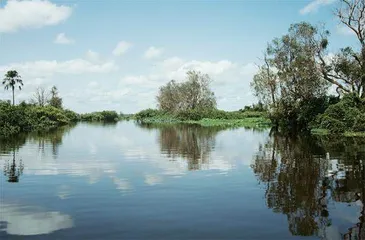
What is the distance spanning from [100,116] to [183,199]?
392 feet

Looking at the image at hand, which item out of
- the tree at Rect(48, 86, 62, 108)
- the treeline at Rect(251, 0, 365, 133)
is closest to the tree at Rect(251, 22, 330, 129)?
the treeline at Rect(251, 0, 365, 133)

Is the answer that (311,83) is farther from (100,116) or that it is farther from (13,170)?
(100,116)

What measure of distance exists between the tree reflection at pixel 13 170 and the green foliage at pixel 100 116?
106981mm

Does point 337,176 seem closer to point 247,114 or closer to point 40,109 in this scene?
point 40,109

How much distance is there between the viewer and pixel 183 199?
10.5 m

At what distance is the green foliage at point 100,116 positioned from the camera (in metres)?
124

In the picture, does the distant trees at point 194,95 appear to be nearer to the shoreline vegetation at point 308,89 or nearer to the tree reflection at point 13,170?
the shoreline vegetation at point 308,89

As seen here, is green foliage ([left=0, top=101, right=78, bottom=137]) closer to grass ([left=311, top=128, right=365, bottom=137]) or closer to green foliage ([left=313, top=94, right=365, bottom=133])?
grass ([left=311, top=128, right=365, bottom=137])

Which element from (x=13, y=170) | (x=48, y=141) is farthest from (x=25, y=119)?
(x=13, y=170)

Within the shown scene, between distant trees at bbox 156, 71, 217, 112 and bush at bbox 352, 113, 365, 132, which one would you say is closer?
bush at bbox 352, 113, 365, 132

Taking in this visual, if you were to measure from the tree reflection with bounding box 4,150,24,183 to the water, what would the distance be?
0.04 metres

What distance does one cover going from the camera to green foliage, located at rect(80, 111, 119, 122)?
12369 centimetres

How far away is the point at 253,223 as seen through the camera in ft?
26.8

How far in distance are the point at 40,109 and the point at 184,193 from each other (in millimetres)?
65739
